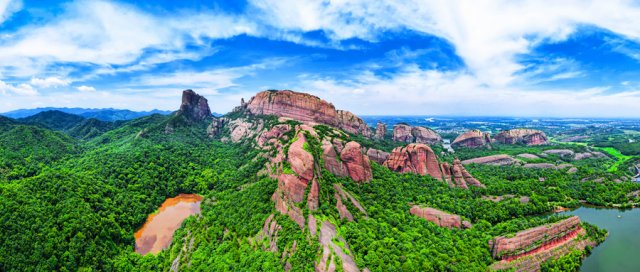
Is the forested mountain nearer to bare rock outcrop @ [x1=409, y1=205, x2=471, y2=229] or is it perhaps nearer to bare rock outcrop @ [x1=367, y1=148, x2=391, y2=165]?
bare rock outcrop @ [x1=409, y1=205, x2=471, y2=229]

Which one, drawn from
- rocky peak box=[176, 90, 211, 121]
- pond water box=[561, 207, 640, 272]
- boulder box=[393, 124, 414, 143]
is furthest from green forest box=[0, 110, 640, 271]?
boulder box=[393, 124, 414, 143]

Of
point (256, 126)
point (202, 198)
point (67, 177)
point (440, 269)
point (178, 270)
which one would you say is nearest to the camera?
point (440, 269)

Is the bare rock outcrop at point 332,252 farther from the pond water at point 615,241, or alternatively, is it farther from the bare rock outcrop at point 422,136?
the bare rock outcrop at point 422,136

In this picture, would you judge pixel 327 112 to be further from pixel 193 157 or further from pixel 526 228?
pixel 526 228

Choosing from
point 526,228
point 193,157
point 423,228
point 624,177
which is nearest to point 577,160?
point 624,177

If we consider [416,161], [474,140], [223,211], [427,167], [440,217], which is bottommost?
[223,211]

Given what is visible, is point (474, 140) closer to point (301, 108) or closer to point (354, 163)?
point (301, 108)

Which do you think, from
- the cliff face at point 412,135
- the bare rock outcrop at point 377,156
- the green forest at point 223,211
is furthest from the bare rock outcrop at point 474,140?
the bare rock outcrop at point 377,156

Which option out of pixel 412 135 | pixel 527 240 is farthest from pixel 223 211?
pixel 412 135
